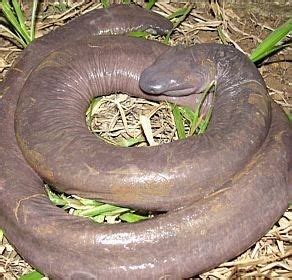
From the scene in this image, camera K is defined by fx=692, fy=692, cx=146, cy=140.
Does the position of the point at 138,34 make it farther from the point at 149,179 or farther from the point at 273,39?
the point at 149,179

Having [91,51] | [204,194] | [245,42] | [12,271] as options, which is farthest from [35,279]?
[245,42]

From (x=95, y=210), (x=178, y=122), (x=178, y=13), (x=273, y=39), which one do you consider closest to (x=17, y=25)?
(x=178, y=13)

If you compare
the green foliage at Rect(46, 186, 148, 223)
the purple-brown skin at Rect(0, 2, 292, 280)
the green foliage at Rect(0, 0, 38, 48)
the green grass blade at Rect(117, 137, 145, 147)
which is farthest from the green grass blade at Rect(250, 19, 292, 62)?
the green foliage at Rect(0, 0, 38, 48)

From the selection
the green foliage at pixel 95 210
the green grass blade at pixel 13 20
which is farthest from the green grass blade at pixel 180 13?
the green foliage at pixel 95 210

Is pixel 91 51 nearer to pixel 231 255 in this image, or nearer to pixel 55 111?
pixel 55 111

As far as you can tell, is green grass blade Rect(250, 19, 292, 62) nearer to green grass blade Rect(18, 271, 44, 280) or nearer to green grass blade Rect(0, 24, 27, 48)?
green grass blade Rect(0, 24, 27, 48)

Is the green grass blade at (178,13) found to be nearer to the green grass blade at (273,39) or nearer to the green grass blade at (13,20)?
the green grass blade at (273,39)
